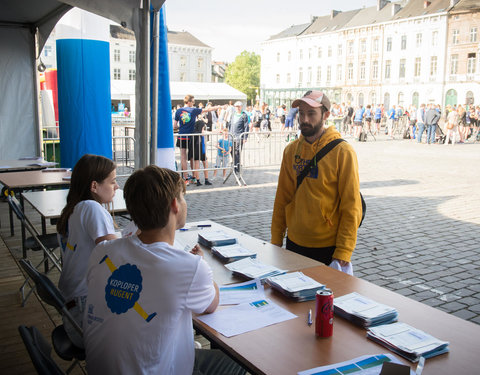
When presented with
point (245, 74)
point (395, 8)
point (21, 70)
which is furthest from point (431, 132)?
point (245, 74)

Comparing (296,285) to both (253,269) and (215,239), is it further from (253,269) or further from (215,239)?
(215,239)

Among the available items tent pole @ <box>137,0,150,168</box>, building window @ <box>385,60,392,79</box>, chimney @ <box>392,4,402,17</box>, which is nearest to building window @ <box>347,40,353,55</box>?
chimney @ <box>392,4,402,17</box>

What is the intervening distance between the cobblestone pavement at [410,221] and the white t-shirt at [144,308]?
338 cm

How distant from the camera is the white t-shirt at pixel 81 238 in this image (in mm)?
2805

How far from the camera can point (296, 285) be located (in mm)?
2469

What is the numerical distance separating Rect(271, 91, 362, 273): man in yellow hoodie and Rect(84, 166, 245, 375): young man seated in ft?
4.71

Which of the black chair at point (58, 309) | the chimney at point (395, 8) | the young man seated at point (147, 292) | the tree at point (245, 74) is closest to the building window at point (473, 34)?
the chimney at point (395, 8)

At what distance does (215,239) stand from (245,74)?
96.1m

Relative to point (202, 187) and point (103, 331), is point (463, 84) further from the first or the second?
point (103, 331)

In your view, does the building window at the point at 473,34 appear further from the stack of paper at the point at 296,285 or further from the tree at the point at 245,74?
the stack of paper at the point at 296,285

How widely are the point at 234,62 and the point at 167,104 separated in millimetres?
95319

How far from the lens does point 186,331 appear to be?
1.83 metres

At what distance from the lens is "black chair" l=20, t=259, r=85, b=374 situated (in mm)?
2391

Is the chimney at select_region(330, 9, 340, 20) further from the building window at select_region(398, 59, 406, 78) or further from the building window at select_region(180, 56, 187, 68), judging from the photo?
the building window at select_region(180, 56, 187, 68)
